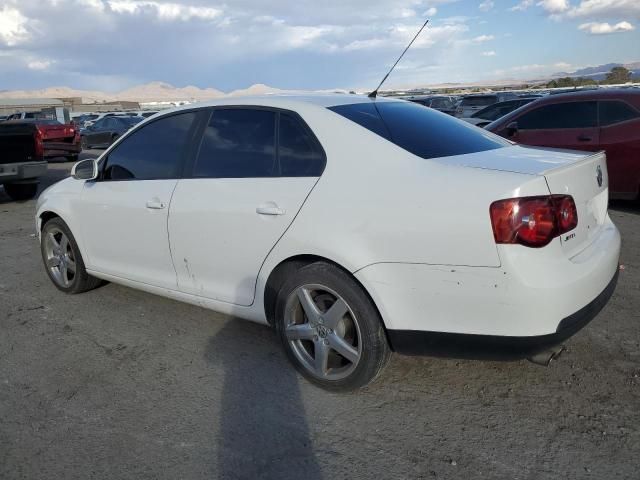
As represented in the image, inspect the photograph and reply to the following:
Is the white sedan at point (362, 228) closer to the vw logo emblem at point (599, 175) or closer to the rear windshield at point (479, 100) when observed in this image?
the vw logo emblem at point (599, 175)

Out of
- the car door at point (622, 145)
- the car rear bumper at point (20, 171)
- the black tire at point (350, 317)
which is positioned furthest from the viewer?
the car rear bumper at point (20, 171)

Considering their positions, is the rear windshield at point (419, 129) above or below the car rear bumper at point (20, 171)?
above

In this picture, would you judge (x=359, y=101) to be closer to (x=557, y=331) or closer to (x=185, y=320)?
(x=557, y=331)

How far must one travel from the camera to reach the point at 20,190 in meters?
11.0

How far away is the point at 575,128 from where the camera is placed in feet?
25.8

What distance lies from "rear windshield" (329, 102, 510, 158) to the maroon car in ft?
14.4

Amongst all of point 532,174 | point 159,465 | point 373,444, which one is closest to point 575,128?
point 532,174

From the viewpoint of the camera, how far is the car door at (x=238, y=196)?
125 inches

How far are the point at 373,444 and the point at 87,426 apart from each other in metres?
1.49

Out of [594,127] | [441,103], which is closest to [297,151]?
[594,127]

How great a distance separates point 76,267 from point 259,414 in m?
2.61

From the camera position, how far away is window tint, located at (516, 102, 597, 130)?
7770 millimetres

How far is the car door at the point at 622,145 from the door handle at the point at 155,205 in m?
5.99

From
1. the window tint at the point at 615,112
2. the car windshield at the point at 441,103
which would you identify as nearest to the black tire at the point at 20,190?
the window tint at the point at 615,112
